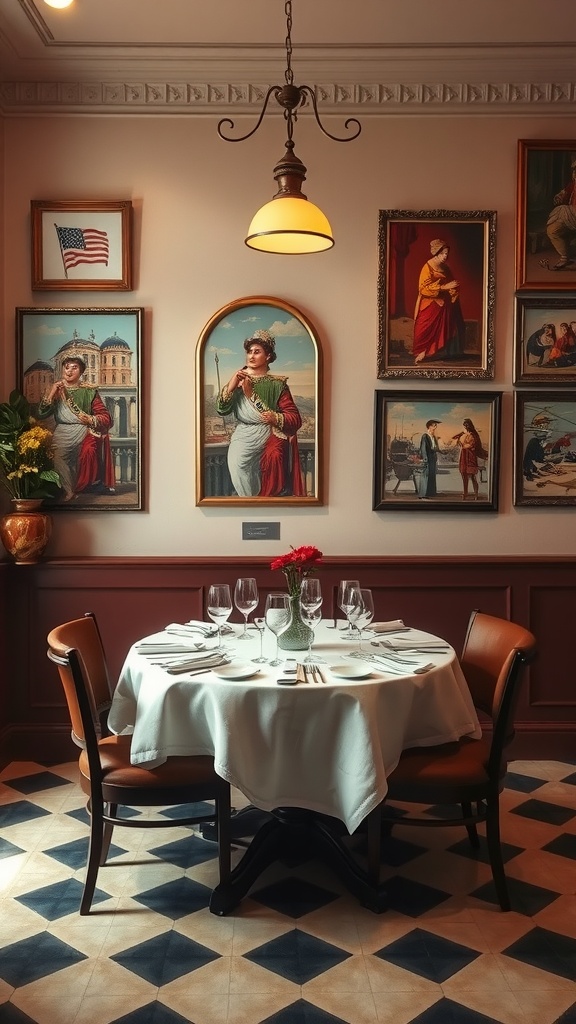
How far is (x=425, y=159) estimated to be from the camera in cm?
500

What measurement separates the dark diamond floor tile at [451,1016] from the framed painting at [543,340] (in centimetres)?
330

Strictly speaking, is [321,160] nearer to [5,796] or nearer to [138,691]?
[138,691]

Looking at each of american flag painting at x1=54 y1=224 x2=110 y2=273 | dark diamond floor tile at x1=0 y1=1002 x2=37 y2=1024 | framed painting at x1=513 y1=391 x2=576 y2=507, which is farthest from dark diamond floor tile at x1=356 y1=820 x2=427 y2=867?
american flag painting at x1=54 y1=224 x2=110 y2=273

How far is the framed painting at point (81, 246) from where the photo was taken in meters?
4.94

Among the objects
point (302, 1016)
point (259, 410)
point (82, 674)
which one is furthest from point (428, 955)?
point (259, 410)

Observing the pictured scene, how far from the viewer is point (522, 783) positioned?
458 cm

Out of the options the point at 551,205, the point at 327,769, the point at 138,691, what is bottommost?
the point at 327,769

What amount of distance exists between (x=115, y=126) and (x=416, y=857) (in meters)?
3.97

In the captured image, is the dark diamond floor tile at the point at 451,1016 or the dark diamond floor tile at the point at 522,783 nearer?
the dark diamond floor tile at the point at 451,1016

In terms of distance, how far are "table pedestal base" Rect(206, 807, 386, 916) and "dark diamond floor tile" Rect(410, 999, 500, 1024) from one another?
568 mm

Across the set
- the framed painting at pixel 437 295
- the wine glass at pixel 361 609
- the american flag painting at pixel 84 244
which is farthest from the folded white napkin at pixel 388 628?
the american flag painting at pixel 84 244

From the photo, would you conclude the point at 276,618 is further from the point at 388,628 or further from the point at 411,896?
the point at 411,896

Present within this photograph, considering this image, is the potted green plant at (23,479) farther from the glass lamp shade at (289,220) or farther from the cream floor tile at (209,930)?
the cream floor tile at (209,930)

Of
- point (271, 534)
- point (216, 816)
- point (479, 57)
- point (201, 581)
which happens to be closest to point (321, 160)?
point (479, 57)
